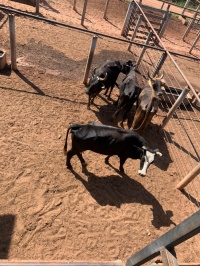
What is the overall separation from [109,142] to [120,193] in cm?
131

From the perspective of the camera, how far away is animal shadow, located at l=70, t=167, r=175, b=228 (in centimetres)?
542

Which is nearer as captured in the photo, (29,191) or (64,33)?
(29,191)

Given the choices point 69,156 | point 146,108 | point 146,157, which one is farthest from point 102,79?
point 146,157

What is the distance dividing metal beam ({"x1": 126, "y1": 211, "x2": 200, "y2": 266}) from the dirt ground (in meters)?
2.92

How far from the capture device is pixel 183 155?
727 cm

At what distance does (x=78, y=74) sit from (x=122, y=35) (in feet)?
19.9

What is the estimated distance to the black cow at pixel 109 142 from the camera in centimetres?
526

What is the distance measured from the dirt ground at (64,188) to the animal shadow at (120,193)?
0.02 meters

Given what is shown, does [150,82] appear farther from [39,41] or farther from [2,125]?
[39,41]

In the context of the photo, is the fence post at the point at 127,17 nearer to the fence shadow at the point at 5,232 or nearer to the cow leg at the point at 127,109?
the cow leg at the point at 127,109

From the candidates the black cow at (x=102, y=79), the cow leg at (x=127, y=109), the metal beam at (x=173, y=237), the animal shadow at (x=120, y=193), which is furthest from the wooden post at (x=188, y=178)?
the metal beam at (x=173, y=237)

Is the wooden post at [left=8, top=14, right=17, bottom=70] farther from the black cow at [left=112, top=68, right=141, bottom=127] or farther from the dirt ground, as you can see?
the black cow at [left=112, top=68, right=141, bottom=127]

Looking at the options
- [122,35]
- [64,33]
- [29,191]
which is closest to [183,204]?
[29,191]

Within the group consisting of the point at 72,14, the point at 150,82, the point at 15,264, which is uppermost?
the point at 15,264
